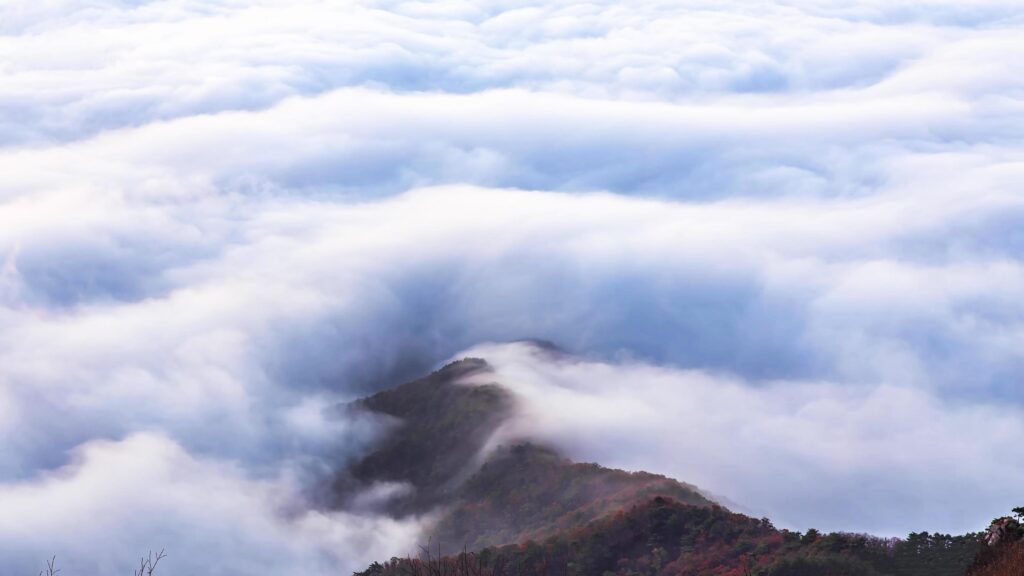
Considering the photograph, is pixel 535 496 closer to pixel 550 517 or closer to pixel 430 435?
pixel 550 517

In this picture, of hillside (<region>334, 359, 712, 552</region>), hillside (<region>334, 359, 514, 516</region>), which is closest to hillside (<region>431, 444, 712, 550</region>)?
hillside (<region>334, 359, 712, 552</region>)

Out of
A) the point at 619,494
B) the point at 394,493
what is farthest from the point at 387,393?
the point at 619,494

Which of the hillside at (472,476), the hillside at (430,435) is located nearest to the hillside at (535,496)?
the hillside at (472,476)

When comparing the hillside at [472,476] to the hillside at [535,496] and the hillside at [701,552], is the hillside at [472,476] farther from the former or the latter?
the hillside at [701,552]

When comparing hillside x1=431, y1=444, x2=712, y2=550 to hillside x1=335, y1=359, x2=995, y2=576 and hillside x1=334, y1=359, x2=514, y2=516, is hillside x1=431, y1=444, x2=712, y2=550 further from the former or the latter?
hillside x1=334, y1=359, x2=514, y2=516

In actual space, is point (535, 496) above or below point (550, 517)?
above

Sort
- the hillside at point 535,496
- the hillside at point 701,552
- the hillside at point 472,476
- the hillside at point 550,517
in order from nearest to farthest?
the hillside at point 701,552
the hillside at point 550,517
the hillside at point 535,496
the hillside at point 472,476

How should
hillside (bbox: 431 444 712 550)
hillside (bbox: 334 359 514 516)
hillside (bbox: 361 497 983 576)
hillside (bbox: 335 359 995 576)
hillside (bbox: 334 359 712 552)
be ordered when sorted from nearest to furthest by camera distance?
hillside (bbox: 361 497 983 576), hillside (bbox: 335 359 995 576), hillside (bbox: 431 444 712 550), hillside (bbox: 334 359 712 552), hillside (bbox: 334 359 514 516)

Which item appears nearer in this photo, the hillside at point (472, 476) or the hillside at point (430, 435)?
the hillside at point (472, 476)

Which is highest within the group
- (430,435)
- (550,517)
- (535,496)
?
(430,435)

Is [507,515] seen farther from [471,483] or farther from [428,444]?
[428,444]

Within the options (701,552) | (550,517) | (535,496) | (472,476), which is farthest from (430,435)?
(701,552)
